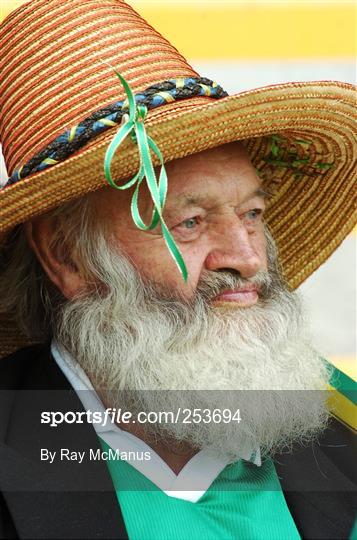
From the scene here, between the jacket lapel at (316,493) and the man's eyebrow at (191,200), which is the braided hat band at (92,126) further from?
the jacket lapel at (316,493)

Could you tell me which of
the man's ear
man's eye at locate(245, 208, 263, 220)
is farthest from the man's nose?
the man's ear

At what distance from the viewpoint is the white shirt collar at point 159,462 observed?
241cm

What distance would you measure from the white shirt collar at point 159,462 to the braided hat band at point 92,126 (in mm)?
593

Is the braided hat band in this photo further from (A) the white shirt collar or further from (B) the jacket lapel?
(B) the jacket lapel

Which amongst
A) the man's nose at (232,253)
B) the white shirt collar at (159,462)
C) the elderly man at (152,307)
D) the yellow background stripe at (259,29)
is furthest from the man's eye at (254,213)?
the yellow background stripe at (259,29)

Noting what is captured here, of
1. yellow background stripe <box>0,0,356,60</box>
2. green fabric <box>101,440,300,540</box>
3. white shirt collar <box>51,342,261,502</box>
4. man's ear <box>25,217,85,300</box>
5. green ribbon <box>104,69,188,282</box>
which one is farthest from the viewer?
yellow background stripe <box>0,0,356,60</box>

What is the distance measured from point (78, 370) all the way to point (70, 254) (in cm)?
31

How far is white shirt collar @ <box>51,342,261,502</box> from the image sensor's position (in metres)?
2.41

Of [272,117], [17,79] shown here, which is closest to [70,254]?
[17,79]

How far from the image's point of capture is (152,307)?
250cm

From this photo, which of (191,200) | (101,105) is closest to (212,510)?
(191,200)

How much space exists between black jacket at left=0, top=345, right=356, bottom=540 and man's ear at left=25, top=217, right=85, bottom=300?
203 millimetres

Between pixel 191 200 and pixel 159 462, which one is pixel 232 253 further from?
pixel 159 462

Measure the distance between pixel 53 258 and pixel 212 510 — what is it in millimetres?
796
